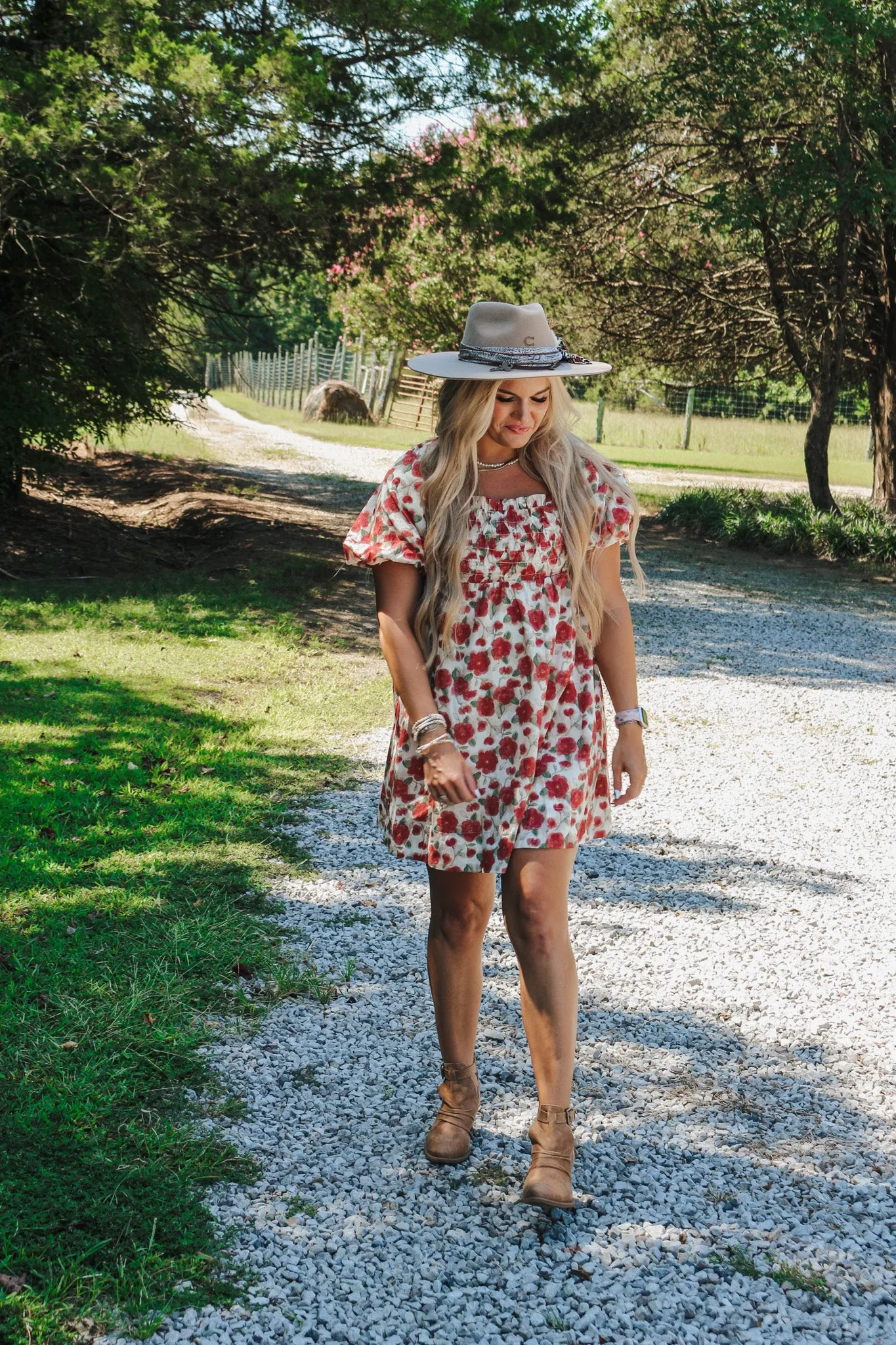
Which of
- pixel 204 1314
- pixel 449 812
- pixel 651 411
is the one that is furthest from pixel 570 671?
pixel 651 411

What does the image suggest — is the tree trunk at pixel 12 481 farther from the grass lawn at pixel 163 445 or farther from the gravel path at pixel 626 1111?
the grass lawn at pixel 163 445

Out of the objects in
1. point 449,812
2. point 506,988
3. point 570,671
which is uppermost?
point 570,671

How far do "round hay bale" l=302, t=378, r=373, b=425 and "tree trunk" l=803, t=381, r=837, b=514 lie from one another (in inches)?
720

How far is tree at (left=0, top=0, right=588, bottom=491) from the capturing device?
24.5ft

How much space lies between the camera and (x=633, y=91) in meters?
12.5

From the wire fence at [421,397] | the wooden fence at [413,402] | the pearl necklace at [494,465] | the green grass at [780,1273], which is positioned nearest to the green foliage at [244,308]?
the pearl necklace at [494,465]

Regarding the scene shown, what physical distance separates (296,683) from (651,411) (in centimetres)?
2438

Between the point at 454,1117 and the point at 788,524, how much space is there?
1198 centimetres

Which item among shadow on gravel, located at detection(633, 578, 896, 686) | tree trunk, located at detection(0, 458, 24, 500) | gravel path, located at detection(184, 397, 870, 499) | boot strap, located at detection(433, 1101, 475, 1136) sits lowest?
boot strap, located at detection(433, 1101, 475, 1136)

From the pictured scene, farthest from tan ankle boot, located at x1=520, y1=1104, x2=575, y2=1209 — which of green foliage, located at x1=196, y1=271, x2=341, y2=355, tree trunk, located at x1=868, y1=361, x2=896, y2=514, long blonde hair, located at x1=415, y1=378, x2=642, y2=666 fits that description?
tree trunk, located at x1=868, y1=361, x2=896, y2=514

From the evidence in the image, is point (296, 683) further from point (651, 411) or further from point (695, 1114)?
point (651, 411)

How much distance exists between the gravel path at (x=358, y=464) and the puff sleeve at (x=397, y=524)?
13.9 m

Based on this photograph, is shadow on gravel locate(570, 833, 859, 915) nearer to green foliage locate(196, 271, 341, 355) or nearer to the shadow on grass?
the shadow on grass

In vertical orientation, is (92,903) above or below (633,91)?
below
